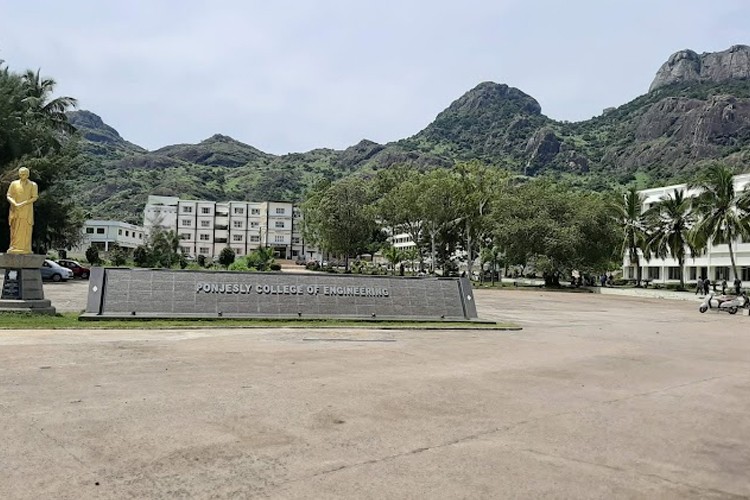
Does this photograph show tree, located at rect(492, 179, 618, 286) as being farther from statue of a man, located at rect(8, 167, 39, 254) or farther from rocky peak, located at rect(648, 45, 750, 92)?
rocky peak, located at rect(648, 45, 750, 92)

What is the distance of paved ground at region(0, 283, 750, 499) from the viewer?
448 cm

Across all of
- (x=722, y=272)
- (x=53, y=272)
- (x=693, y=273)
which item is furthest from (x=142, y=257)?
(x=693, y=273)

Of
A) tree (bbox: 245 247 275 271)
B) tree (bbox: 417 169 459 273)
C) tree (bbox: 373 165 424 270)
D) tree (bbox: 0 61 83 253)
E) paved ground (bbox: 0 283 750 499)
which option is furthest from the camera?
tree (bbox: 373 165 424 270)

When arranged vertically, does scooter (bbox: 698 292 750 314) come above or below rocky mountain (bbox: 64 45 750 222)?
below

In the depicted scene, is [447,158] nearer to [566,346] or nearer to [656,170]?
[656,170]

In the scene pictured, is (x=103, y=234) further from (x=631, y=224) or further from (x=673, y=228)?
(x=673, y=228)

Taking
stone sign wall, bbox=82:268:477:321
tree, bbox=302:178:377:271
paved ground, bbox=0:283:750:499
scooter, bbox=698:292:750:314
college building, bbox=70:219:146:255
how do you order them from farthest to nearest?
college building, bbox=70:219:146:255, tree, bbox=302:178:377:271, scooter, bbox=698:292:750:314, stone sign wall, bbox=82:268:477:321, paved ground, bbox=0:283:750:499

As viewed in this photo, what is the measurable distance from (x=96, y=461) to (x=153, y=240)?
45475mm

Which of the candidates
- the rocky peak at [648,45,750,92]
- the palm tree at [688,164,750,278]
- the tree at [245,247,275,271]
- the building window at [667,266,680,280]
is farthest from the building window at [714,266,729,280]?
the rocky peak at [648,45,750,92]

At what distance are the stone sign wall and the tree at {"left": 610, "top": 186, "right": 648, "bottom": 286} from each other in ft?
115

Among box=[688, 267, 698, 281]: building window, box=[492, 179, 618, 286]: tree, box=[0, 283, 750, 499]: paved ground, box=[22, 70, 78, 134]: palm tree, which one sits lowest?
box=[0, 283, 750, 499]: paved ground

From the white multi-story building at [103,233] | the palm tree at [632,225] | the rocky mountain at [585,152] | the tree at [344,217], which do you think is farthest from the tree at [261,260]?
the rocky mountain at [585,152]

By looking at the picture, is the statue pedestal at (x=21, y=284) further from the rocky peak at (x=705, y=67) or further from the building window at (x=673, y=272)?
the rocky peak at (x=705, y=67)

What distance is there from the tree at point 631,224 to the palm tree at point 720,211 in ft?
28.6
